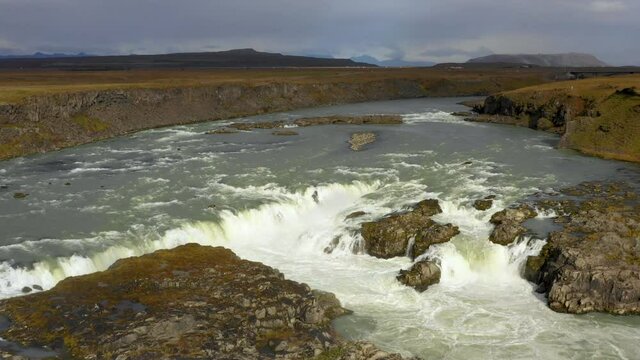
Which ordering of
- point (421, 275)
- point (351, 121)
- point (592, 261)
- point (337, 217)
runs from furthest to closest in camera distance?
point (351, 121) < point (337, 217) < point (421, 275) < point (592, 261)

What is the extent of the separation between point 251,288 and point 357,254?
877 cm

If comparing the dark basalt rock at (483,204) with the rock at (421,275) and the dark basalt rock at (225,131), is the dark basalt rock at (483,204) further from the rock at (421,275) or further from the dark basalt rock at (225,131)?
the dark basalt rock at (225,131)

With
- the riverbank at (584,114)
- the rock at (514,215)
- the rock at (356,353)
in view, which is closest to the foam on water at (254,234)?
the rock at (514,215)

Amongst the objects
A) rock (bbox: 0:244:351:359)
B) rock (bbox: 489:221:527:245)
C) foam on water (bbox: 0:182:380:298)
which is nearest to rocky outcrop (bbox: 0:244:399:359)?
rock (bbox: 0:244:351:359)

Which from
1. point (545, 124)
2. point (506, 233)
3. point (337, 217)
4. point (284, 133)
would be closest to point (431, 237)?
point (506, 233)

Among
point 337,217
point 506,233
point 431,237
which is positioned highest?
point 506,233

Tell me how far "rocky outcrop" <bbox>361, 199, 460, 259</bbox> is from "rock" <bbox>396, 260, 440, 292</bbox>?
7.04 ft

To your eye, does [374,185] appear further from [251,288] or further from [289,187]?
[251,288]

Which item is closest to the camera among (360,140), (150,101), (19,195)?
(19,195)

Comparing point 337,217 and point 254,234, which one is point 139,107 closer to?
point 254,234

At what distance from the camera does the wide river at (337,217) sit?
22.1m

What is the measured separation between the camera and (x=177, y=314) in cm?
2070

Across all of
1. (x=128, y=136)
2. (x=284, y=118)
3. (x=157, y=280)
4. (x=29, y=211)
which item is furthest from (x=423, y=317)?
(x=284, y=118)

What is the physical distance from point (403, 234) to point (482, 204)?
6.09 metres
